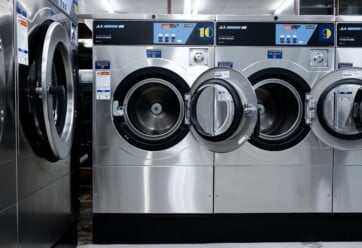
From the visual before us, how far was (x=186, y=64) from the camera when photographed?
88.2 inches

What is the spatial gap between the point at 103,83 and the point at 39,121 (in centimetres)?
86

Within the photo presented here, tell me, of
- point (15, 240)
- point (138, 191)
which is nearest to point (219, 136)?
point (138, 191)

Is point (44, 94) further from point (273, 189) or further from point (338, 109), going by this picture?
point (338, 109)

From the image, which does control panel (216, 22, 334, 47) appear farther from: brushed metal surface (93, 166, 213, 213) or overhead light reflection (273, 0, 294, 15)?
overhead light reflection (273, 0, 294, 15)

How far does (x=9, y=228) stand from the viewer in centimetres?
125

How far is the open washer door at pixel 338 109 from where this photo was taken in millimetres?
2172

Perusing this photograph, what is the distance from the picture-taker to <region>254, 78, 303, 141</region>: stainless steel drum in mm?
2280

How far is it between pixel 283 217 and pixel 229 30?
134 cm

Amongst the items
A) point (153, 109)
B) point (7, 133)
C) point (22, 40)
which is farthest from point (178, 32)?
point (7, 133)

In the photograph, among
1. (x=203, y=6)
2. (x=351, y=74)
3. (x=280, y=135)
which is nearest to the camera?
(x=351, y=74)

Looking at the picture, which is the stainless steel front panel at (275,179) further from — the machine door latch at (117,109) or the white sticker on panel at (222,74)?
the machine door latch at (117,109)

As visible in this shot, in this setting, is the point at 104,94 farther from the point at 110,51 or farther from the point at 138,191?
the point at 138,191

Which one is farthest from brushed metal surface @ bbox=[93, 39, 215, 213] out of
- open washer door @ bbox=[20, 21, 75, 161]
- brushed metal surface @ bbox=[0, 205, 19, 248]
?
brushed metal surface @ bbox=[0, 205, 19, 248]

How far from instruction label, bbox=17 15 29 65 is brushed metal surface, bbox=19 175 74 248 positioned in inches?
22.4
